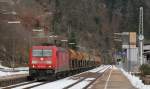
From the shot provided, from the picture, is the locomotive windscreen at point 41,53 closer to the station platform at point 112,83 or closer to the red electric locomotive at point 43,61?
the red electric locomotive at point 43,61

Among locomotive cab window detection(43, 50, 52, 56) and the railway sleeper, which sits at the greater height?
locomotive cab window detection(43, 50, 52, 56)

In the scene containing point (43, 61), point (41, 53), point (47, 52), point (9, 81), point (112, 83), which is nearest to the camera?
point (9, 81)

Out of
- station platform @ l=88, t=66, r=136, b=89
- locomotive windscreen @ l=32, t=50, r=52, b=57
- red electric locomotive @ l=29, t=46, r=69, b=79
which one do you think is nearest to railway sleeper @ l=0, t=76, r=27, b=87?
red electric locomotive @ l=29, t=46, r=69, b=79

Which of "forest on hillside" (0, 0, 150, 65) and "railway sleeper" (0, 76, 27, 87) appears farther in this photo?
"forest on hillside" (0, 0, 150, 65)

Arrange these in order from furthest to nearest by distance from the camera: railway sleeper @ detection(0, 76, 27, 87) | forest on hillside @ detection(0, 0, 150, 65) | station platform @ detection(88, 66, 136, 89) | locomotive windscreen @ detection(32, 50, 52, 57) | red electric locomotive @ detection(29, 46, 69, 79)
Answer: forest on hillside @ detection(0, 0, 150, 65)
locomotive windscreen @ detection(32, 50, 52, 57)
red electric locomotive @ detection(29, 46, 69, 79)
railway sleeper @ detection(0, 76, 27, 87)
station platform @ detection(88, 66, 136, 89)

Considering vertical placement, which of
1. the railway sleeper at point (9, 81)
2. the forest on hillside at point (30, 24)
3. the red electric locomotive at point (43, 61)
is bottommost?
the railway sleeper at point (9, 81)

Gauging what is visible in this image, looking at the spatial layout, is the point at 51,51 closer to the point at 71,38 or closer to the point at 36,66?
the point at 36,66

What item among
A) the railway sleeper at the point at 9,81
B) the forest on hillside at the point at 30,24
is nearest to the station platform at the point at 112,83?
the railway sleeper at the point at 9,81

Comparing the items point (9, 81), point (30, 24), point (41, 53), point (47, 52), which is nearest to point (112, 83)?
point (47, 52)

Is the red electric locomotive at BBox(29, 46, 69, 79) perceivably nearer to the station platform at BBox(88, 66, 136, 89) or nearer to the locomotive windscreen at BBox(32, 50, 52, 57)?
the locomotive windscreen at BBox(32, 50, 52, 57)

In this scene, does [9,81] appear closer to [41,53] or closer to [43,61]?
[43,61]

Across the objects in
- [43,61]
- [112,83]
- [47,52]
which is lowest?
[112,83]

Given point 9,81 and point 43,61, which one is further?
point 43,61

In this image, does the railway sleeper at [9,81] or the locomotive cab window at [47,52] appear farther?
the locomotive cab window at [47,52]
